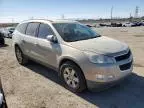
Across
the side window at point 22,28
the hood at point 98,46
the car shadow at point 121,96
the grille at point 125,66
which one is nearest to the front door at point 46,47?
the hood at point 98,46

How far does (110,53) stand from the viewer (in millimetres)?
4574

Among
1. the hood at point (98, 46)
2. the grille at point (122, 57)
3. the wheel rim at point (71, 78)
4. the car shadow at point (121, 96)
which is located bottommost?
the car shadow at point (121, 96)

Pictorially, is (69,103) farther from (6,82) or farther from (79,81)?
(6,82)

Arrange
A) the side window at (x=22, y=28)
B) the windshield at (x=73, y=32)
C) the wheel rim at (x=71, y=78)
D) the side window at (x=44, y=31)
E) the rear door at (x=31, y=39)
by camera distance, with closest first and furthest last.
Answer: the wheel rim at (x=71, y=78)
the windshield at (x=73, y=32)
the side window at (x=44, y=31)
the rear door at (x=31, y=39)
the side window at (x=22, y=28)

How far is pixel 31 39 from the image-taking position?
641 centimetres

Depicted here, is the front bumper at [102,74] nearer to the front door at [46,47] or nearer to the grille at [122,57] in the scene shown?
the grille at [122,57]

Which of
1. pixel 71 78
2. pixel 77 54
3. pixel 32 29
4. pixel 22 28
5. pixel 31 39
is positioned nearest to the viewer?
pixel 77 54

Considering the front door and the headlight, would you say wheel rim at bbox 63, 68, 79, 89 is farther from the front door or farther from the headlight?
the headlight

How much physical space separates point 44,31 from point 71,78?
1778mm

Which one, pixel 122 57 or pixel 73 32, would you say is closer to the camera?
pixel 122 57

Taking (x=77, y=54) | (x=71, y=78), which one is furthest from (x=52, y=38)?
(x=71, y=78)

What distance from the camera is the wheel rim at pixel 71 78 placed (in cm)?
488

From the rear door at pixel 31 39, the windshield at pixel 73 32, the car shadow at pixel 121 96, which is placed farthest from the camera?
the rear door at pixel 31 39

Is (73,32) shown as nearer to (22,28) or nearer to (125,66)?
(125,66)
